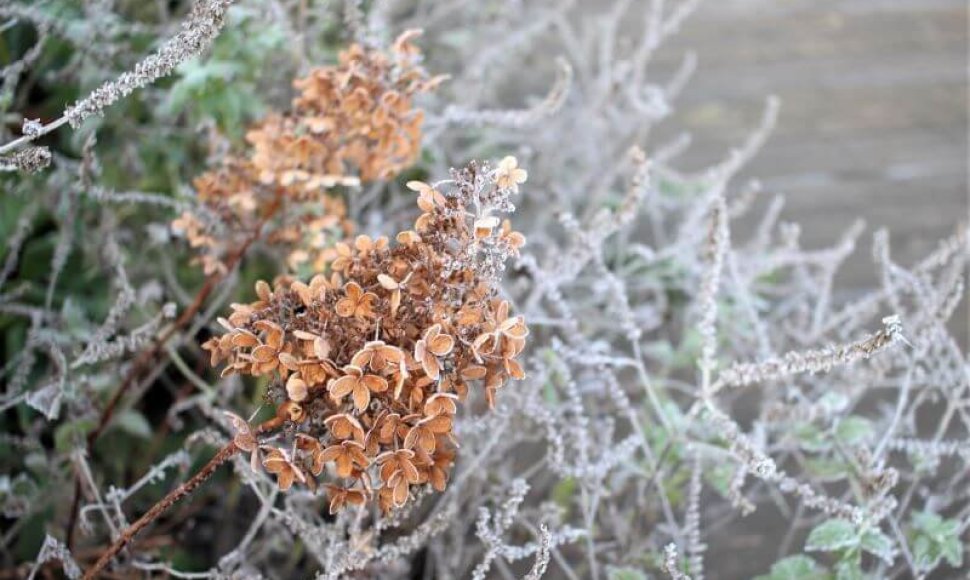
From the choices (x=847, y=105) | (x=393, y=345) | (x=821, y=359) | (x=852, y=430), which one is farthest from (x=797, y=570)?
(x=847, y=105)

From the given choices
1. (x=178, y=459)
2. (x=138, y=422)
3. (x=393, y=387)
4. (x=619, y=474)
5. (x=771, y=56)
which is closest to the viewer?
(x=393, y=387)

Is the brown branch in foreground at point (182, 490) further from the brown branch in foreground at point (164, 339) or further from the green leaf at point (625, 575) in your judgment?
the green leaf at point (625, 575)

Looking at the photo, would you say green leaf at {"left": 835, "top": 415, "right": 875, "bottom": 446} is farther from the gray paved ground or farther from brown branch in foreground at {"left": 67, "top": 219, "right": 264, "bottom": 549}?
the gray paved ground

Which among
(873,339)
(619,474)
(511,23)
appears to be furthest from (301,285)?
(511,23)

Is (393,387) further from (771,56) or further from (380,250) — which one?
(771,56)

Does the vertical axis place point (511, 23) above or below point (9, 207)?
below

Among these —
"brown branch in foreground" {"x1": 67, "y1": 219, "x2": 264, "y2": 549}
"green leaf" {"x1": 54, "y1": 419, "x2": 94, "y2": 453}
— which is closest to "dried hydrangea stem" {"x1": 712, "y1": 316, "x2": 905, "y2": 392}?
"brown branch in foreground" {"x1": 67, "y1": 219, "x2": 264, "y2": 549}

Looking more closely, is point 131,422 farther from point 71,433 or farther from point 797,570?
point 797,570
